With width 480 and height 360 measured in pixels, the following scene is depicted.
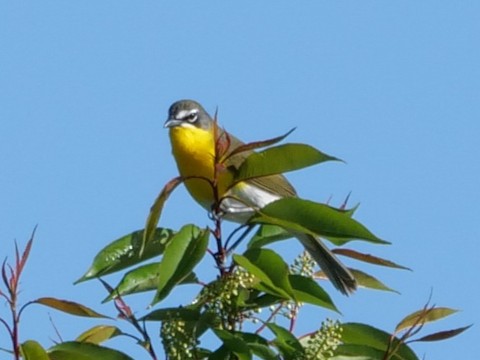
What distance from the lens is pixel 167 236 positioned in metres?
3.46

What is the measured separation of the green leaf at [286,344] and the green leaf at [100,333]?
1.81 ft

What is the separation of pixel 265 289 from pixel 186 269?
0.82ft

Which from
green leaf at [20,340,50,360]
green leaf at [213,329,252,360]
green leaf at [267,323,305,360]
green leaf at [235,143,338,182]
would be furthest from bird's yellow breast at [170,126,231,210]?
green leaf at [20,340,50,360]

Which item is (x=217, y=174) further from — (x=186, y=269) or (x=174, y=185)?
(x=186, y=269)

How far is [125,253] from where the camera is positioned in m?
3.39

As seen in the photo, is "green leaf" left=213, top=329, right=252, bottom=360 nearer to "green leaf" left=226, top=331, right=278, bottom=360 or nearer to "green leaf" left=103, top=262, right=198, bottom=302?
"green leaf" left=226, top=331, right=278, bottom=360

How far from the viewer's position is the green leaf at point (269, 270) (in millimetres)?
2986

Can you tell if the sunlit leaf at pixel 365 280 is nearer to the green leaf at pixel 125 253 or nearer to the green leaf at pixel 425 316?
the green leaf at pixel 425 316

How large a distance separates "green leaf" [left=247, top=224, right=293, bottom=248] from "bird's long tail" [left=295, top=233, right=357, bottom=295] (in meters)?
0.97

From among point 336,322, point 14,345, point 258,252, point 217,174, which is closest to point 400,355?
point 336,322

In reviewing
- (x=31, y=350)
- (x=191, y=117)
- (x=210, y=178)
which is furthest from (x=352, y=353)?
(x=191, y=117)

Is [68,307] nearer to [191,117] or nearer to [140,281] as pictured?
[140,281]

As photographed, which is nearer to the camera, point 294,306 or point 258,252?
point 258,252

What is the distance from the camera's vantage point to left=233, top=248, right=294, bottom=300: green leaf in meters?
2.99
